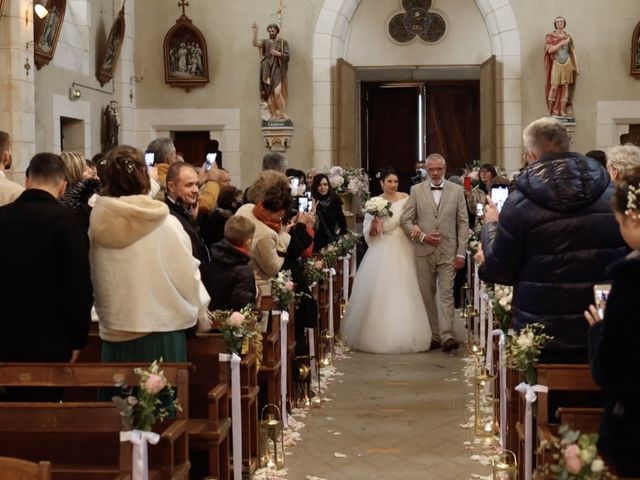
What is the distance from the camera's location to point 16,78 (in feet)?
35.8

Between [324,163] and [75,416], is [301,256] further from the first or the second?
[324,163]

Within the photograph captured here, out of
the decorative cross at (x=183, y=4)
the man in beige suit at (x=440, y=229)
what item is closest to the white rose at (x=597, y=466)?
the man in beige suit at (x=440, y=229)

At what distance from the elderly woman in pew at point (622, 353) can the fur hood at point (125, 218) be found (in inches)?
83.1

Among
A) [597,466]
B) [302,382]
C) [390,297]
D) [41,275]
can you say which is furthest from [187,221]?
[390,297]

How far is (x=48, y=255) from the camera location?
4457 millimetres

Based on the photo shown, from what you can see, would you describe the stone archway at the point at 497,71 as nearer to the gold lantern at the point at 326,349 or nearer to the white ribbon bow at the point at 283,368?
the gold lantern at the point at 326,349

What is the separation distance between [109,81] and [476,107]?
19.9ft

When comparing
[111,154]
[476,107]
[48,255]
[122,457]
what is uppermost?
[476,107]

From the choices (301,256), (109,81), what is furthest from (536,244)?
(109,81)

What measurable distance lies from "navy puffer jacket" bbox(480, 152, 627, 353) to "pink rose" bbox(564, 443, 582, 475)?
1914mm

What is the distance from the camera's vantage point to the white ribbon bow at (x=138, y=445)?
3.59m

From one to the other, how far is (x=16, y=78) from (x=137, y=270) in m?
6.99

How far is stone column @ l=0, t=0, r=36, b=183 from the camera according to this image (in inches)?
424

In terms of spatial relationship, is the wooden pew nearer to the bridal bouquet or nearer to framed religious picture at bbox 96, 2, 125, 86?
the bridal bouquet
